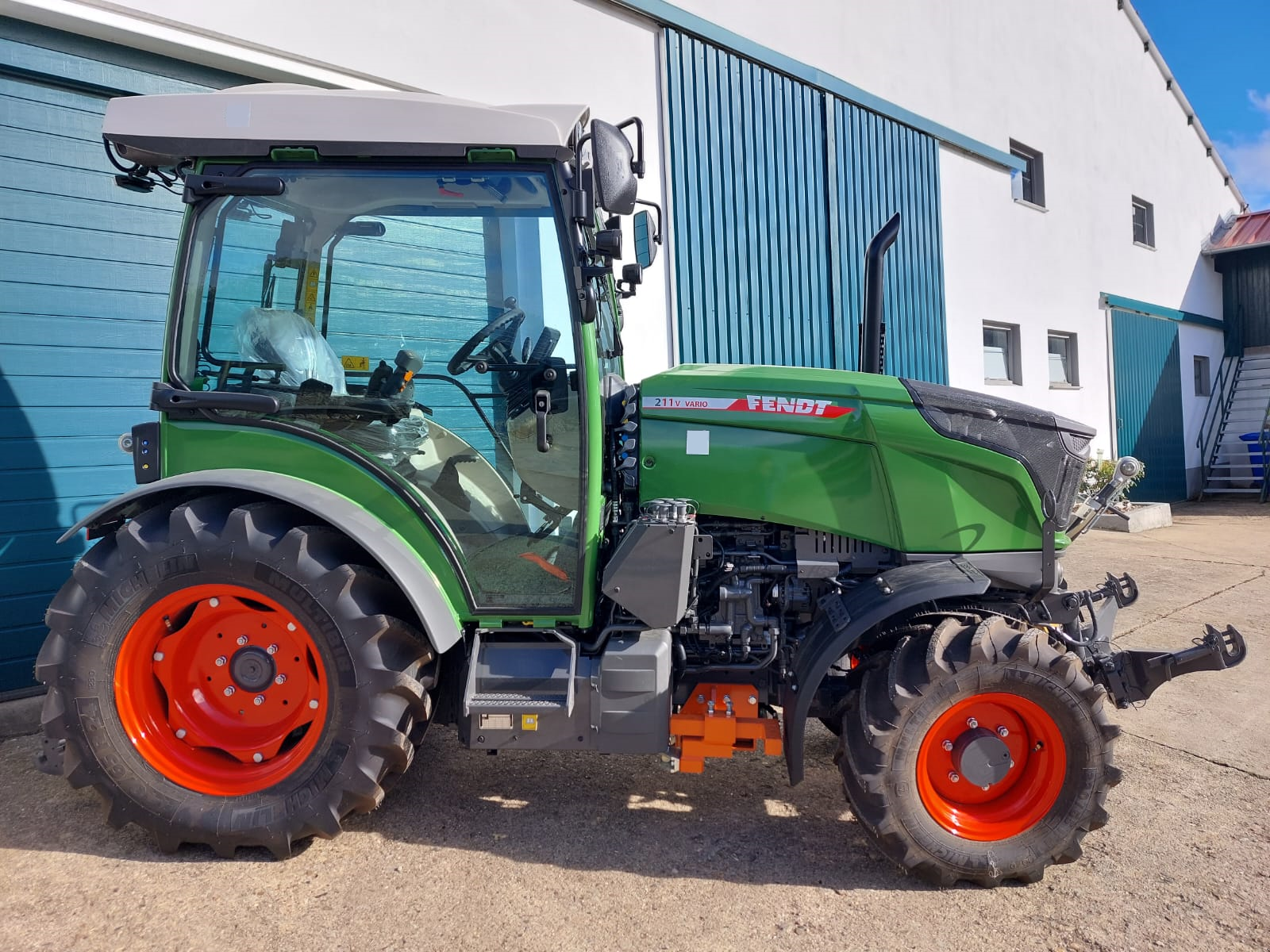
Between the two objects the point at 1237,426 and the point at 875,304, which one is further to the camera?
the point at 1237,426

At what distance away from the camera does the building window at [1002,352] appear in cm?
1054

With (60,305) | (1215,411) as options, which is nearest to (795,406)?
(60,305)

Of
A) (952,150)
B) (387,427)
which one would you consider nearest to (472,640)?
(387,427)

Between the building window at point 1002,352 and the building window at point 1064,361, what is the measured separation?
4.79 feet

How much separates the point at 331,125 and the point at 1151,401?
1474cm

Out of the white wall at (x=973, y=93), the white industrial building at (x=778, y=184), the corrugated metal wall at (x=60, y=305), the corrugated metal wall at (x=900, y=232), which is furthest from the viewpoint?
the corrugated metal wall at (x=900, y=232)

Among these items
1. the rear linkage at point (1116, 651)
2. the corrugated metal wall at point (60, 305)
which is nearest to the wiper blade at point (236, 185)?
the corrugated metal wall at point (60, 305)

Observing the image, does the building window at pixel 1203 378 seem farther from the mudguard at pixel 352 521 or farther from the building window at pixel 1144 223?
the mudguard at pixel 352 521

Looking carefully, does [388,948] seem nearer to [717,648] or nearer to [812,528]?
[717,648]

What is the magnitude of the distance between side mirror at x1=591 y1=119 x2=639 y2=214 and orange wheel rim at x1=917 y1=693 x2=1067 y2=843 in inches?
75.3

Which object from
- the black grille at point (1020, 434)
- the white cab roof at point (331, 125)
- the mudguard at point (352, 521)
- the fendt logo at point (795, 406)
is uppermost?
the white cab roof at point (331, 125)

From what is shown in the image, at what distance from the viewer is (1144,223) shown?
14031 millimetres

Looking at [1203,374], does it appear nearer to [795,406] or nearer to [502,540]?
[795,406]

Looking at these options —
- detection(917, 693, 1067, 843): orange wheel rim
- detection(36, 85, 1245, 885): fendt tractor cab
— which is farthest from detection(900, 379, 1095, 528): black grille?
detection(917, 693, 1067, 843): orange wheel rim
